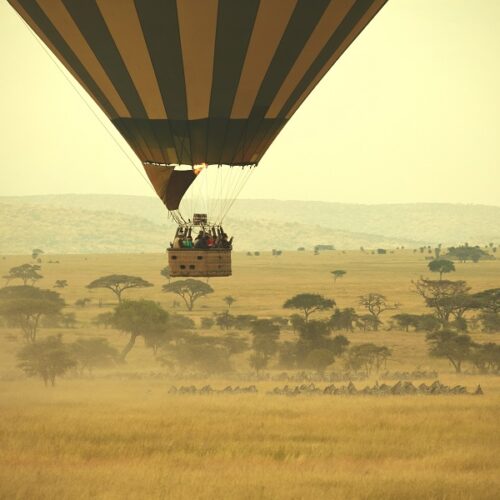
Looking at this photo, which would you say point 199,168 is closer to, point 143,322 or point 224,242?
point 224,242

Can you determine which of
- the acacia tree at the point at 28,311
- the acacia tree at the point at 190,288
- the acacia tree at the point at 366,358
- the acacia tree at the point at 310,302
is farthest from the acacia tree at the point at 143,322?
the acacia tree at the point at 190,288

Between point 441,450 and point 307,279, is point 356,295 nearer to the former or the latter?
point 307,279

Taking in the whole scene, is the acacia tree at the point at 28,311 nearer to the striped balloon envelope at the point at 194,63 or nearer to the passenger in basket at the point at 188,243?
the striped balloon envelope at the point at 194,63

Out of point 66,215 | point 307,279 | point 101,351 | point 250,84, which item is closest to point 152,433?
point 250,84

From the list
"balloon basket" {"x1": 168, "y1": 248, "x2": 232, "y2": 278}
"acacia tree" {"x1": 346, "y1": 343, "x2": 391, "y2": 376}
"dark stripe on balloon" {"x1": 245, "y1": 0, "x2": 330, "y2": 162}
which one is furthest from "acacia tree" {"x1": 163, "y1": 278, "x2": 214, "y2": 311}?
"balloon basket" {"x1": 168, "y1": 248, "x2": 232, "y2": 278}

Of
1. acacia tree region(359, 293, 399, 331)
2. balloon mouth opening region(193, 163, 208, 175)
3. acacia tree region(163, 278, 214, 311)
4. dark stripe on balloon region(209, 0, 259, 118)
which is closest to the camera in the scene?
dark stripe on balloon region(209, 0, 259, 118)

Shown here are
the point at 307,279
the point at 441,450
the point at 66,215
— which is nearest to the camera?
the point at 441,450

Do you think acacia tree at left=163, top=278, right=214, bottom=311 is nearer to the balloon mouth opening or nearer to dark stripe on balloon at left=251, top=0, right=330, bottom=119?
the balloon mouth opening
